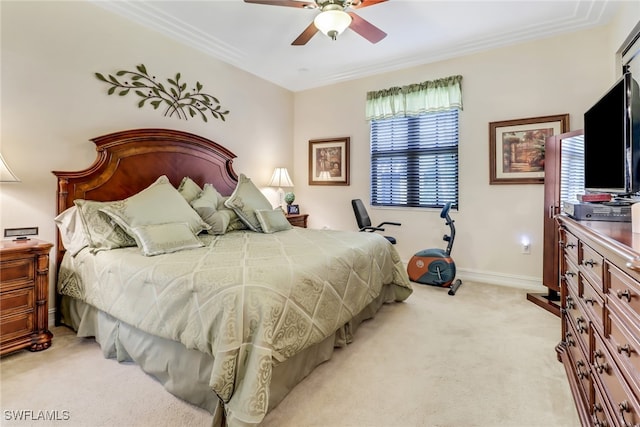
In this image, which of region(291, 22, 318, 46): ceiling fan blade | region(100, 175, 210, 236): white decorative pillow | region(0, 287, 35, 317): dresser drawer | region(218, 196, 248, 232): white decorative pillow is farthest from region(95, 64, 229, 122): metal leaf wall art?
region(0, 287, 35, 317): dresser drawer

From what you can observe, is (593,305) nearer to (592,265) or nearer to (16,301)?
(592,265)

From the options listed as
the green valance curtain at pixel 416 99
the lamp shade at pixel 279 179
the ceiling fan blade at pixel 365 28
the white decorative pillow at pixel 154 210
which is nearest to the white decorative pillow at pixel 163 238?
the white decorative pillow at pixel 154 210

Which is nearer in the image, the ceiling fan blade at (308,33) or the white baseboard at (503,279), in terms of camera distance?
the ceiling fan blade at (308,33)

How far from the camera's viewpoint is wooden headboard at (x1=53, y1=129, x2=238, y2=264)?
Answer: 2.73 m

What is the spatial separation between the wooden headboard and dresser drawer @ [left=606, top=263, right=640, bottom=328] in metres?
3.47

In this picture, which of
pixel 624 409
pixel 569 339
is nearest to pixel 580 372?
pixel 569 339

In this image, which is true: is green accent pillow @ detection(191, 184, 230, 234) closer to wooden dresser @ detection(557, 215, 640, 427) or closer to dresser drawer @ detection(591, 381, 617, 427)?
wooden dresser @ detection(557, 215, 640, 427)

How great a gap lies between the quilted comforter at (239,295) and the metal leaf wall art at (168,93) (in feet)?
5.57

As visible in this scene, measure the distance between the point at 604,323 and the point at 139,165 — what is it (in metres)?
3.57

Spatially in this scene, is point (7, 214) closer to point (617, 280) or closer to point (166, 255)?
point (166, 255)

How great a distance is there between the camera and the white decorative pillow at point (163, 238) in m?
2.26

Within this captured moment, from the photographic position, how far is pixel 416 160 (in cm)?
443

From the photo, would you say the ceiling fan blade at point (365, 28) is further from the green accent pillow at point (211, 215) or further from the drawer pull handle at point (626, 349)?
the drawer pull handle at point (626, 349)

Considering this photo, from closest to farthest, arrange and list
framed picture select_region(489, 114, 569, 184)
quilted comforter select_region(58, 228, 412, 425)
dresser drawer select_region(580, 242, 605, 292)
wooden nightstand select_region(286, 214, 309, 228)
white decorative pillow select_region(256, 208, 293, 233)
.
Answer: dresser drawer select_region(580, 242, 605, 292), quilted comforter select_region(58, 228, 412, 425), white decorative pillow select_region(256, 208, 293, 233), framed picture select_region(489, 114, 569, 184), wooden nightstand select_region(286, 214, 309, 228)
